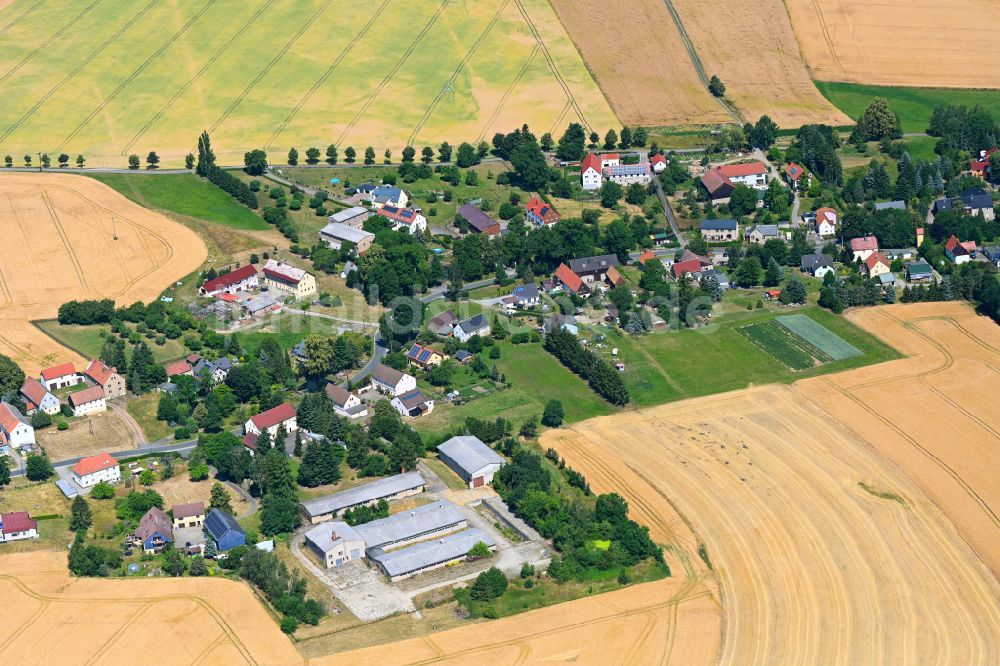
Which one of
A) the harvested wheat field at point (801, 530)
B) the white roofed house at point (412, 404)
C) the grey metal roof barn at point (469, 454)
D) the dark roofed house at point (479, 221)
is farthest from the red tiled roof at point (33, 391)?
the dark roofed house at point (479, 221)

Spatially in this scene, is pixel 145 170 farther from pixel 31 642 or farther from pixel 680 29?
pixel 31 642

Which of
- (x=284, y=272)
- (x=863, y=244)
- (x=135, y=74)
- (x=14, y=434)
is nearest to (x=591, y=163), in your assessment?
(x=863, y=244)

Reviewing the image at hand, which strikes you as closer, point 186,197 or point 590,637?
point 590,637

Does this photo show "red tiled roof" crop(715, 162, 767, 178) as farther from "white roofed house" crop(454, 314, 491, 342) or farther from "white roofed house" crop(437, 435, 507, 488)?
"white roofed house" crop(437, 435, 507, 488)

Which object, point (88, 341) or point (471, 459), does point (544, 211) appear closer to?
point (88, 341)

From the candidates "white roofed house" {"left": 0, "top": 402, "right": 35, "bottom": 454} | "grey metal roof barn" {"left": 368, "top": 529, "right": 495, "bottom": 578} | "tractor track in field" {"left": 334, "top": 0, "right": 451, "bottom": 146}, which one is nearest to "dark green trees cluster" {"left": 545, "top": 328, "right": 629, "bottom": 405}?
"grey metal roof barn" {"left": 368, "top": 529, "right": 495, "bottom": 578}

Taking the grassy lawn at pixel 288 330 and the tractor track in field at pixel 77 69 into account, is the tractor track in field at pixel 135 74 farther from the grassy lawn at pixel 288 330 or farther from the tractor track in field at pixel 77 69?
the grassy lawn at pixel 288 330
